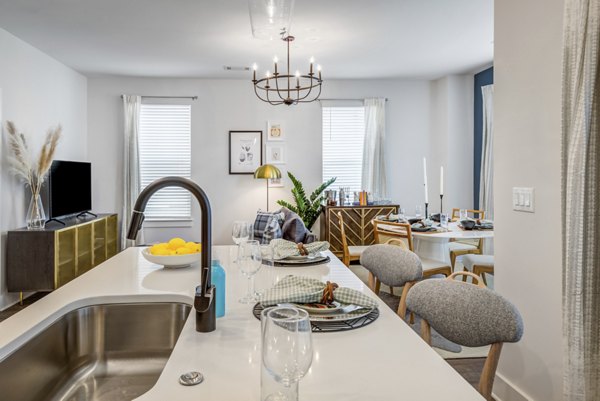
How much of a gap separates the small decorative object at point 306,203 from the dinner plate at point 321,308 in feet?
15.5

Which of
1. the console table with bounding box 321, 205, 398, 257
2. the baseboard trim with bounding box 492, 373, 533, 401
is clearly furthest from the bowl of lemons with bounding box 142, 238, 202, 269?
the console table with bounding box 321, 205, 398, 257

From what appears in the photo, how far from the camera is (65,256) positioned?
4410 mm

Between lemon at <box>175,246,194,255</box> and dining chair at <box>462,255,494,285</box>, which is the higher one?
lemon at <box>175,246,194,255</box>

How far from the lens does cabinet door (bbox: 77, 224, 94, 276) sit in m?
4.72

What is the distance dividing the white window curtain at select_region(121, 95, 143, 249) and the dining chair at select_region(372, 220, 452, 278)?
3.73m

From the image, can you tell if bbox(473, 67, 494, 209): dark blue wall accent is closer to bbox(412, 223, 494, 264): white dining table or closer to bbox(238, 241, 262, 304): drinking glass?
bbox(412, 223, 494, 264): white dining table

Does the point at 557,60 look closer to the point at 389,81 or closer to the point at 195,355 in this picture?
the point at 195,355

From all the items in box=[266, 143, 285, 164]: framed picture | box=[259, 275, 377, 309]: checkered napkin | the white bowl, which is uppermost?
box=[266, 143, 285, 164]: framed picture

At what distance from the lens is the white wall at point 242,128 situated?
19.9ft

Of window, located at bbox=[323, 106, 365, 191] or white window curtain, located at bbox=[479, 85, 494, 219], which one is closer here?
white window curtain, located at bbox=[479, 85, 494, 219]

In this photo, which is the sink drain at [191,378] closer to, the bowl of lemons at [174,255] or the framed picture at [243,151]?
the bowl of lemons at [174,255]

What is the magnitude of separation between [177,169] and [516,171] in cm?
498

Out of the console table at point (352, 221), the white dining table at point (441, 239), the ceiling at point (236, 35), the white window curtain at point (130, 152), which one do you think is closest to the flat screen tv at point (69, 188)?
the white window curtain at point (130, 152)

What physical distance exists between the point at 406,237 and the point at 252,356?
2.77 metres
